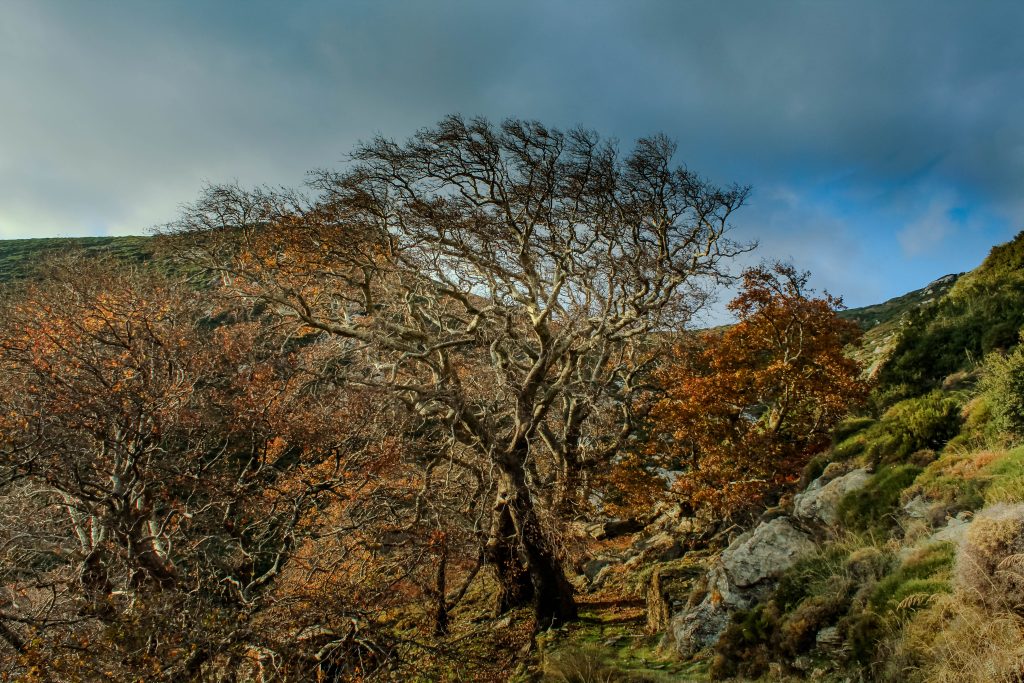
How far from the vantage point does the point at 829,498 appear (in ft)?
29.7

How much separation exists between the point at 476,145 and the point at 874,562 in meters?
9.79

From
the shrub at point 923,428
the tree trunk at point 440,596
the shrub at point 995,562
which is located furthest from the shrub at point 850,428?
the tree trunk at point 440,596

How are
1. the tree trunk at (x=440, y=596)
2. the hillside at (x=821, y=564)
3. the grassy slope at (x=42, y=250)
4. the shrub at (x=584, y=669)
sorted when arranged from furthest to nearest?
the grassy slope at (x=42, y=250), the tree trunk at (x=440, y=596), the shrub at (x=584, y=669), the hillside at (x=821, y=564)

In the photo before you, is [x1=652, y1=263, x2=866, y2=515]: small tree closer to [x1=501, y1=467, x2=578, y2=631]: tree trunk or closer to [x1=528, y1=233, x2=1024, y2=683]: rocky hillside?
[x1=528, y1=233, x2=1024, y2=683]: rocky hillside

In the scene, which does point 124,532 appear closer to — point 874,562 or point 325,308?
point 325,308

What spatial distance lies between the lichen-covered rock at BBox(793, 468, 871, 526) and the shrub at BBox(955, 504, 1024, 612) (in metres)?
3.77

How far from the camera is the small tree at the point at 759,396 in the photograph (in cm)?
1372

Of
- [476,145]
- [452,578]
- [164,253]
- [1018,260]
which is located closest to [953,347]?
[1018,260]

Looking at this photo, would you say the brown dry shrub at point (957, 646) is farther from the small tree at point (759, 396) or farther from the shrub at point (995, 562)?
the small tree at point (759, 396)

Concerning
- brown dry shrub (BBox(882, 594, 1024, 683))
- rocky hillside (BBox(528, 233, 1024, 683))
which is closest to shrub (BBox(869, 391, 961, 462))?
rocky hillside (BBox(528, 233, 1024, 683))

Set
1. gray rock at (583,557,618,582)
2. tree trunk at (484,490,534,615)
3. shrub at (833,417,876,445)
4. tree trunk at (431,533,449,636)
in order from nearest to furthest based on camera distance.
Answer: tree trunk at (431,533,449,636) < tree trunk at (484,490,534,615) < shrub at (833,417,876,445) < gray rock at (583,557,618,582)

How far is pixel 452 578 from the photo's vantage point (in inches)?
571

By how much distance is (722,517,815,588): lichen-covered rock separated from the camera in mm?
7746

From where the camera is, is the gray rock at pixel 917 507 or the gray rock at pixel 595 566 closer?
the gray rock at pixel 917 507
